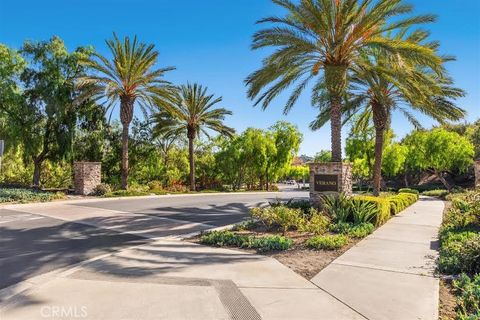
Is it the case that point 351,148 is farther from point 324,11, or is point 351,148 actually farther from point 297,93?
point 324,11

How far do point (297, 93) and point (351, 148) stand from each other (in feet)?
79.9

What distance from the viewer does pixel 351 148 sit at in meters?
38.8

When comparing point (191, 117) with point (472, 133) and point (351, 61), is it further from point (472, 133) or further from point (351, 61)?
point (472, 133)

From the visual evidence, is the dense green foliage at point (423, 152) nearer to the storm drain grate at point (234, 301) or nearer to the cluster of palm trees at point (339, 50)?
the cluster of palm trees at point (339, 50)

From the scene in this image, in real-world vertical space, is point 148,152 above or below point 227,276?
above

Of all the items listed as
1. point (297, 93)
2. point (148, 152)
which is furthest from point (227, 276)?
point (148, 152)

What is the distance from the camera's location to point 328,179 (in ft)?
44.7

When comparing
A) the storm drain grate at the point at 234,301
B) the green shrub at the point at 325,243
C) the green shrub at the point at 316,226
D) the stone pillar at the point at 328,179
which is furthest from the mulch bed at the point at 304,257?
the stone pillar at the point at 328,179

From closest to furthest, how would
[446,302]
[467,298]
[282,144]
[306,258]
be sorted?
1. [467,298]
2. [446,302]
3. [306,258]
4. [282,144]

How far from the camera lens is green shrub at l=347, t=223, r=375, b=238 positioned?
956cm

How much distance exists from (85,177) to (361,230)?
61.5 feet

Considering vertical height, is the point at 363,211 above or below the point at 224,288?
above

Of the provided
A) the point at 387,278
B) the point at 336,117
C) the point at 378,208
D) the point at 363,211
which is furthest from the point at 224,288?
the point at 336,117

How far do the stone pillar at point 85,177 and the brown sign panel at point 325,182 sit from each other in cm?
1579
